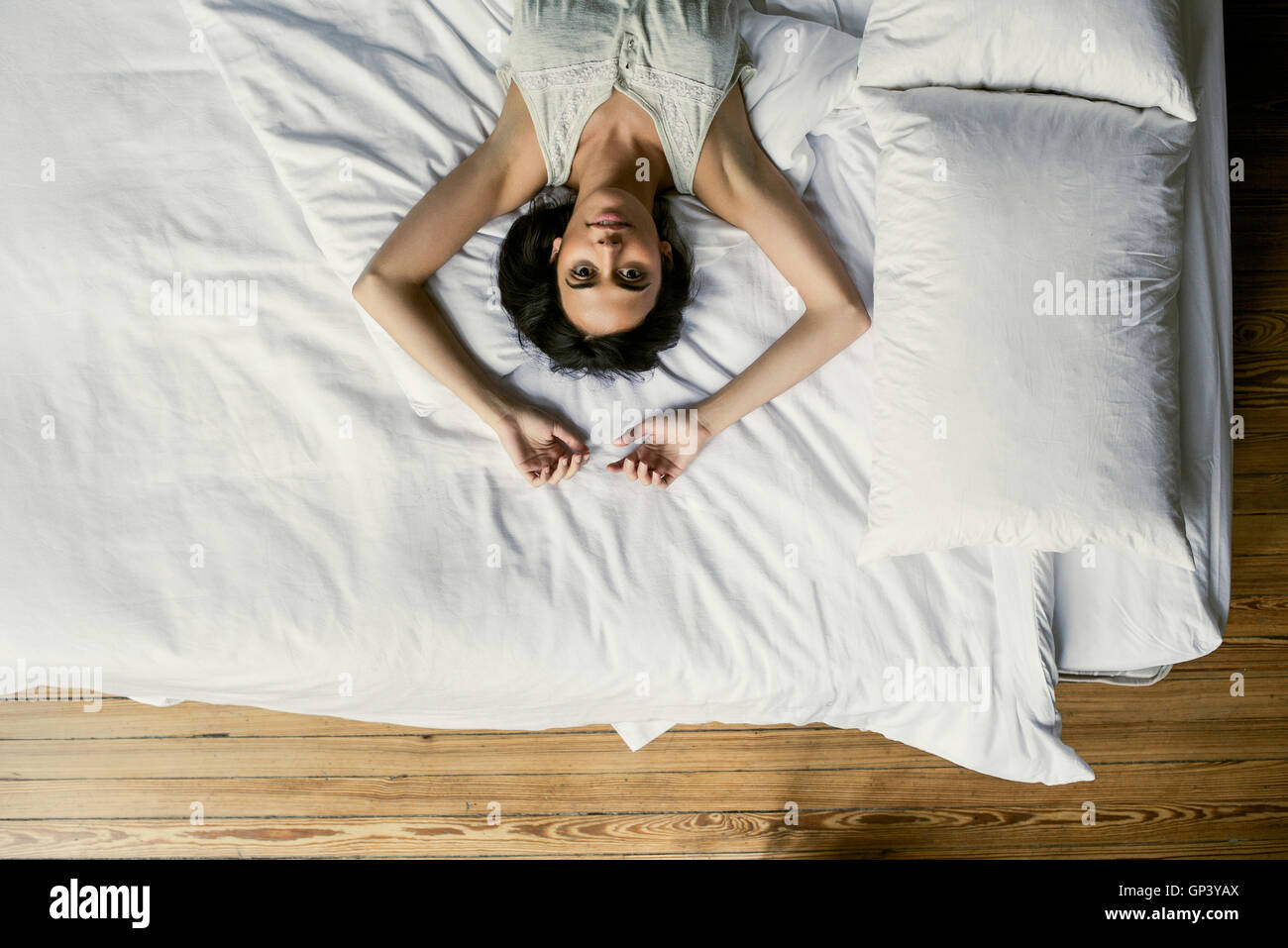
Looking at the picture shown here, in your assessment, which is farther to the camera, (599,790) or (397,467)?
(599,790)

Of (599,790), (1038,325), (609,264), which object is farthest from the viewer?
(599,790)

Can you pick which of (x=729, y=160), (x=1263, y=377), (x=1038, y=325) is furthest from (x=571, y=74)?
(x=1263, y=377)

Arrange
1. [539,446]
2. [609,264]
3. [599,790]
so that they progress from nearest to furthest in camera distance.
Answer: [609,264] < [539,446] < [599,790]

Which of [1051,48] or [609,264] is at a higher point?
[1051,48]

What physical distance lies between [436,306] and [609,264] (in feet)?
1.23

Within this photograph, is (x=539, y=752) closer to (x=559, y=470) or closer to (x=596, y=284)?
(x=559, y=470)

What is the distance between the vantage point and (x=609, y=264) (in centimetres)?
131

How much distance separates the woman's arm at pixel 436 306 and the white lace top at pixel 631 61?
3.3 inches

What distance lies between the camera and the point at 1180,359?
1351mm

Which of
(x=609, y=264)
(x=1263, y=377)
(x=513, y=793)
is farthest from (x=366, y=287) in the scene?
(x=1263, y=377)

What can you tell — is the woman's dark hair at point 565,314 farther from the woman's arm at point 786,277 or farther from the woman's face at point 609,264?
the woman's arm at point 786,277

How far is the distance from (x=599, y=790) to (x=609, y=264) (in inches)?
46.2

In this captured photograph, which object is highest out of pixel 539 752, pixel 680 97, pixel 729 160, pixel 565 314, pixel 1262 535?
pixel 680 97
